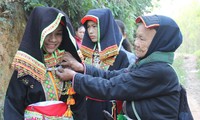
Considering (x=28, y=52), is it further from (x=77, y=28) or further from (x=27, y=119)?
(x=77, y=28)

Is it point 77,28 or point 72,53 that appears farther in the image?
point 77,28

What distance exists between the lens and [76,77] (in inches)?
88.9

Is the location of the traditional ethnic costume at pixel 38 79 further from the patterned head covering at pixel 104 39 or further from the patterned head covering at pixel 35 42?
the patterned head covering at pixel 104 39

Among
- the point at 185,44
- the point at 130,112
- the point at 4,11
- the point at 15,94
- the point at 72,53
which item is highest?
the point at 4,11

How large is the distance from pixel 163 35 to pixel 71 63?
83 cm

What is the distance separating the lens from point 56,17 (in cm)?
231

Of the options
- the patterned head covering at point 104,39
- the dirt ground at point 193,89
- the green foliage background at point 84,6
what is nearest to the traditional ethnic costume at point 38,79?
the patterned head covering at point 104,39

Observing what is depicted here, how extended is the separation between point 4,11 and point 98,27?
4.58 feet

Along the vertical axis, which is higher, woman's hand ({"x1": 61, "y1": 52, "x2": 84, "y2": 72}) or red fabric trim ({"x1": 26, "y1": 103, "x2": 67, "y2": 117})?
woman's hand ({"x1": 61, "y1": 52, "x2": 84, "y2": 72})

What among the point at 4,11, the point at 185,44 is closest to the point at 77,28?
the point at 4,11

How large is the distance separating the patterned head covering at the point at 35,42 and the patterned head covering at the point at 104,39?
982 mm

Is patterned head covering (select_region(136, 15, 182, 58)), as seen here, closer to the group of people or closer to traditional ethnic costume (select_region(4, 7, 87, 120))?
the group of people

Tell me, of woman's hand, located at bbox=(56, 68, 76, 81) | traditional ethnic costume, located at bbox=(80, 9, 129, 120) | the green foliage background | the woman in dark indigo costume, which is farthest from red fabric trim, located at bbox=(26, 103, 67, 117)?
the green foliage background

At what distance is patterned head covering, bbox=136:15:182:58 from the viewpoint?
2045 mm
